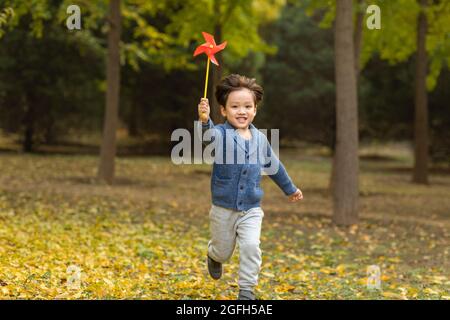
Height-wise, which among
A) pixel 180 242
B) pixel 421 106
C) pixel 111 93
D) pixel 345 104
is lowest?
pixel 180 242

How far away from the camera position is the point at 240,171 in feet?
18.4

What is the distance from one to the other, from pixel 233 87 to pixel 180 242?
4.73 m

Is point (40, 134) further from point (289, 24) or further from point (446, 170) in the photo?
point (446, 170)

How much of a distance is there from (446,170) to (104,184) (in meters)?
17.2

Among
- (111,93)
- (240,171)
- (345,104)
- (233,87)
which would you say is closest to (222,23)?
(111,93)

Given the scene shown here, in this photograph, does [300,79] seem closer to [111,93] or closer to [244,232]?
[111,93]

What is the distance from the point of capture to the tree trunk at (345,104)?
11789 millimetres

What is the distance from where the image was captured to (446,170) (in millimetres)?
29219

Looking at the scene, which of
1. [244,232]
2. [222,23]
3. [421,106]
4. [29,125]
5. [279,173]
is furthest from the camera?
[29,125]

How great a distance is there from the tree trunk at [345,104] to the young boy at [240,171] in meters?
6.22

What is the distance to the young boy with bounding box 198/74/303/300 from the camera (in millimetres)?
5590

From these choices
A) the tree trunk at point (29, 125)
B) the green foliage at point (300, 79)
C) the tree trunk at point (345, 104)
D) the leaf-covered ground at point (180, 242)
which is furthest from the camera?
the green foliage at point (300, 79)

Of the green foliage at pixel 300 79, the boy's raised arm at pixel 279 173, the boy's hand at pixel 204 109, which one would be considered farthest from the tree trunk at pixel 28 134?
the boy's hand at pixel 204 109

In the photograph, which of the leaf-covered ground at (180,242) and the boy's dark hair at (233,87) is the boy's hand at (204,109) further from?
the leaf-covered ground at (180,242)
